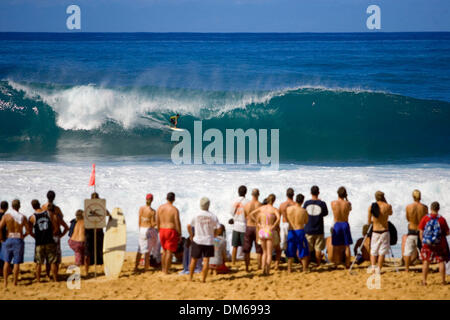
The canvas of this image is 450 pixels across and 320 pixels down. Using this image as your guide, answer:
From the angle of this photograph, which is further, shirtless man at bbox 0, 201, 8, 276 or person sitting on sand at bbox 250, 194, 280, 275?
person sitting on sand at bbox 250, 194, 280, 275

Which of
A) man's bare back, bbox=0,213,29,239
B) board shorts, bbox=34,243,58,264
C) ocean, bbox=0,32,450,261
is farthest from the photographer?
ocean, bbox=0,32,450,261

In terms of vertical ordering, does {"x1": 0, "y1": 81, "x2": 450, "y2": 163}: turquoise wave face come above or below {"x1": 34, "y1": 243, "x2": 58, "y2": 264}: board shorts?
above

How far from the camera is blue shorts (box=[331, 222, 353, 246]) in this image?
8484mm

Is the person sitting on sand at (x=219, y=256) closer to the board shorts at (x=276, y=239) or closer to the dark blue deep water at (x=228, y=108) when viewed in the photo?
the board shorts at (x=276, y=239)

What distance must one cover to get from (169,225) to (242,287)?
4.22ft

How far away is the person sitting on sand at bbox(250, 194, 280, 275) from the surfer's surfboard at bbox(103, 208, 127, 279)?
1853 millimetres

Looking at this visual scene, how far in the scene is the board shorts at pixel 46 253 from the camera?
25.7ft

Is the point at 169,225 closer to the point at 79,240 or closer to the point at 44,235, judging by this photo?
the point at 79,240

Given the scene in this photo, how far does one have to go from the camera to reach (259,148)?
2061 centimetres

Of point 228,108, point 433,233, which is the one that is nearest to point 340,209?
point 433,233

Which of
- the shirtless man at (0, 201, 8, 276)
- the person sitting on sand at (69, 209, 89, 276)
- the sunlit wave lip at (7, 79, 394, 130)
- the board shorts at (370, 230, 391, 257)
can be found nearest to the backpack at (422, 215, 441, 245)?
the board shorts at (370, 230, 391, 257)

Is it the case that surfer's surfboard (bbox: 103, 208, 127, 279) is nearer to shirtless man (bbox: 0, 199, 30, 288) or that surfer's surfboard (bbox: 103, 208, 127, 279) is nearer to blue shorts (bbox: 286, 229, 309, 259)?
shirtless man (bbox: 0, 199, 30, 288)

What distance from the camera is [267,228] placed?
8.25m
